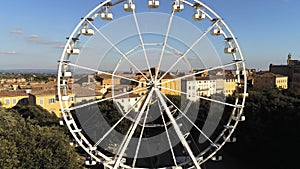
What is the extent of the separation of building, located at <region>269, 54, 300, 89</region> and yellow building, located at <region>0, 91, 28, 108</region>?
153 feet

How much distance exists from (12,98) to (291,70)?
188ft

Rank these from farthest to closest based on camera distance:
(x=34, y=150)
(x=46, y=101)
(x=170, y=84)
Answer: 1. (x=46, y=101)
2. (x=170, y=84)
3. (x=34, y=150)

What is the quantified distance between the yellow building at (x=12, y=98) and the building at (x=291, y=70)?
46514 mm

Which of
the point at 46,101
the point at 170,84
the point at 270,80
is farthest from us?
the point at 270,80

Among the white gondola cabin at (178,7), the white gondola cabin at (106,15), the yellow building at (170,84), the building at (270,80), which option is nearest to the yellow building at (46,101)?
the yellow building at (170,84)

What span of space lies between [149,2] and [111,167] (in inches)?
213

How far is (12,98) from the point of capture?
45.7 metres

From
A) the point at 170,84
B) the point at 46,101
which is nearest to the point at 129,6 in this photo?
the point at 170,84

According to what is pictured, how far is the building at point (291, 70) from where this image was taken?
64175 millimetres

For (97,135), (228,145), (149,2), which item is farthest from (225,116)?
(149,2)

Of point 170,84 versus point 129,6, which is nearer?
point 129,6

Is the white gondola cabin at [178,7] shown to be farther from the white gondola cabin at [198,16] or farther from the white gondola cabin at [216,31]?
the white gondola cabin at [216,31]

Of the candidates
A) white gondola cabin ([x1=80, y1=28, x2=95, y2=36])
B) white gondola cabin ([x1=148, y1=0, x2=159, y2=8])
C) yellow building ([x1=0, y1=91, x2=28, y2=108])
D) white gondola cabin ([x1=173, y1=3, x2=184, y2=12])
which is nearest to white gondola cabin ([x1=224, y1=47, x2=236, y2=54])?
white gondola cabin ([x1=173, y1=3, x2=184, y2=12])

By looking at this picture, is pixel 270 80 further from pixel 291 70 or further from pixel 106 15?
pixel 106 15
